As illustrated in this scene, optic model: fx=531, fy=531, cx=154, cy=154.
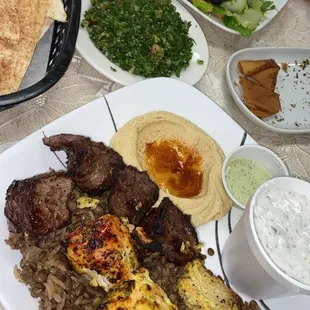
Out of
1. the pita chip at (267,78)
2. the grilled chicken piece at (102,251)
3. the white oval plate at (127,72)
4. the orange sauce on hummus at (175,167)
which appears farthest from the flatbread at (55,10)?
the pita chip at (267,78)

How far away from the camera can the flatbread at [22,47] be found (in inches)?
90.2

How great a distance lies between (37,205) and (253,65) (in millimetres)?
1752

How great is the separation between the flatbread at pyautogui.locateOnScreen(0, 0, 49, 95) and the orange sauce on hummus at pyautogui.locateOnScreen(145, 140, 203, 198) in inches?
26.9

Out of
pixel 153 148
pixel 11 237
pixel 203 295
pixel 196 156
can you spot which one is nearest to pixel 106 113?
pixel 153 148

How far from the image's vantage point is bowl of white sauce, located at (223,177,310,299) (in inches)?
79.7

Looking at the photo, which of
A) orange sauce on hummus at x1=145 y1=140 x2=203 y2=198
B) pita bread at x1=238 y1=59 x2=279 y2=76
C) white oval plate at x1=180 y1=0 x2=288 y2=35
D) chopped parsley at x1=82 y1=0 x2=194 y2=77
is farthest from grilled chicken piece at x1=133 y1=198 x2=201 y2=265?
white oval plate at x1=180 y1=0 x2=288 y2=35

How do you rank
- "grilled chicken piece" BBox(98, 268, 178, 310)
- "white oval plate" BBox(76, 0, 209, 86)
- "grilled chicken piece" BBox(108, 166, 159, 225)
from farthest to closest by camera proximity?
"white oval plate" BBox(76, 0, 209, 86)
"grilled chicken piece" BBox(108, 166, 159, 225)
"grilled chicken piece" BBox(98, 268, 178, 310)

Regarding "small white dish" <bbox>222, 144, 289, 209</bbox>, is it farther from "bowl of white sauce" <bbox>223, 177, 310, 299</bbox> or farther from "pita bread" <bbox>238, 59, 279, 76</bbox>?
"pita bread" <bbox>238, 59, 279, 76</bbox>

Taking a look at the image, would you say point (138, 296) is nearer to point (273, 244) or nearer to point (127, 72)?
point (273, 244)

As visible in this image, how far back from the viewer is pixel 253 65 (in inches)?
126

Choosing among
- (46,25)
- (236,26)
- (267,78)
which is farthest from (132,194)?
(236,26)

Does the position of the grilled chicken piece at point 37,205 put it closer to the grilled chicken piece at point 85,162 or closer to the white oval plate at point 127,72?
the grilled chicken piece at point 85,162

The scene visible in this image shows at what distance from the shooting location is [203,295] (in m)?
2.07

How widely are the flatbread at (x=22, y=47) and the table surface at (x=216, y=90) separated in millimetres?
140
